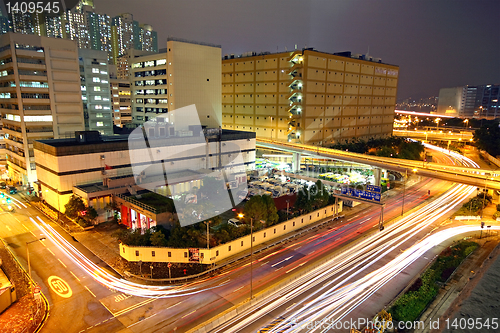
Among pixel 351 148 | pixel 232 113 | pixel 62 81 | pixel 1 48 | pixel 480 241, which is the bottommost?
pixel 480 241

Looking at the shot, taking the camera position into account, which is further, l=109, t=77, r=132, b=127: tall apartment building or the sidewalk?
l=109, t=77, r=132, b=127: tall apartment building

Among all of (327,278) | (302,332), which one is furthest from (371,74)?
(302,332)

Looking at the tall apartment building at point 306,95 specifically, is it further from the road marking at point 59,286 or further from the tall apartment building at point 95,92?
the road marking at point 59,286

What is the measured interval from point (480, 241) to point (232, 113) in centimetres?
6222

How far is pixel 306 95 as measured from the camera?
212ft

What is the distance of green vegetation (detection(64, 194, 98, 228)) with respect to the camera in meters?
31.5

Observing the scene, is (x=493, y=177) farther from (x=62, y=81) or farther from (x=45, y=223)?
(x=62, y=81)

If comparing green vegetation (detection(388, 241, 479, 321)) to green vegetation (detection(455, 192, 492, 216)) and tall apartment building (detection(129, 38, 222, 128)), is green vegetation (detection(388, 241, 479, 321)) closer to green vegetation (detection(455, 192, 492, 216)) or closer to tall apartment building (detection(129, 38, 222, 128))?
green vegetation (detection(455, 192, 492, 216))

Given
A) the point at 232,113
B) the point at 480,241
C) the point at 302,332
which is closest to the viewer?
the point at 302,332

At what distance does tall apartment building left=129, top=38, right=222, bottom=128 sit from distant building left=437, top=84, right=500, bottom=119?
168 m

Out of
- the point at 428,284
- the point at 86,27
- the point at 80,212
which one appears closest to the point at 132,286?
the point at 80,212

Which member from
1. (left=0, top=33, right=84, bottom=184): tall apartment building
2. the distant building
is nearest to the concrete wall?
(left=0, top=33, right=84, bottom=184): tall apartment building

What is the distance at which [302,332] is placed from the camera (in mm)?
17078

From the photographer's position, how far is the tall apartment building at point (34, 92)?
4581 cm
